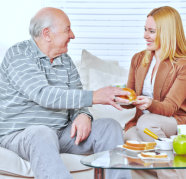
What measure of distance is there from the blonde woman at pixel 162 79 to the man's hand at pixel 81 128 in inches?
14.1

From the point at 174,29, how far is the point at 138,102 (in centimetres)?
57

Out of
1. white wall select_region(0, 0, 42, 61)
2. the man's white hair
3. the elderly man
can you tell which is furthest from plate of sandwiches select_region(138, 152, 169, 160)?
white wall select_region(0, 0, 42, 61)

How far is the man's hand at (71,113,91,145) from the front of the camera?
2.14 meters

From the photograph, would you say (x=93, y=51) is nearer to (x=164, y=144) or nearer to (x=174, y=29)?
(x=174, y=29)

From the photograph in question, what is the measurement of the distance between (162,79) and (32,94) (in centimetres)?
90

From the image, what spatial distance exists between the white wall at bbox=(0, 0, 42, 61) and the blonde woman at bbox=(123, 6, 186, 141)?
140cm

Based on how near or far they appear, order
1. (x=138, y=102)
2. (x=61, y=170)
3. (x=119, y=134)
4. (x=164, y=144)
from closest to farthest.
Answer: (x=61, y=170) < (x=164, y=144) < (x=119, y=134) < (x=138, y=102)

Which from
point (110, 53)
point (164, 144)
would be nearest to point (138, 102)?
point (164, 144)

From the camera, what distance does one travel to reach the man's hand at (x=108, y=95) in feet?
6.81

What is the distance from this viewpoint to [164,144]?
1.89 metres

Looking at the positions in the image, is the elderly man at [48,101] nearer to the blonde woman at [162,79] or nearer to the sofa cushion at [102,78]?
the blonde woman at [162,79]

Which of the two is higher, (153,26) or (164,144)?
(153,26)

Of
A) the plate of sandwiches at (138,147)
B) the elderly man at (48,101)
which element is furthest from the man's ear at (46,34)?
the plate of sandwiches at (138,147)

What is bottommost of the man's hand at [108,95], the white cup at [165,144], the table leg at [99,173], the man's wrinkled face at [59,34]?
the table leg at [99,173]
